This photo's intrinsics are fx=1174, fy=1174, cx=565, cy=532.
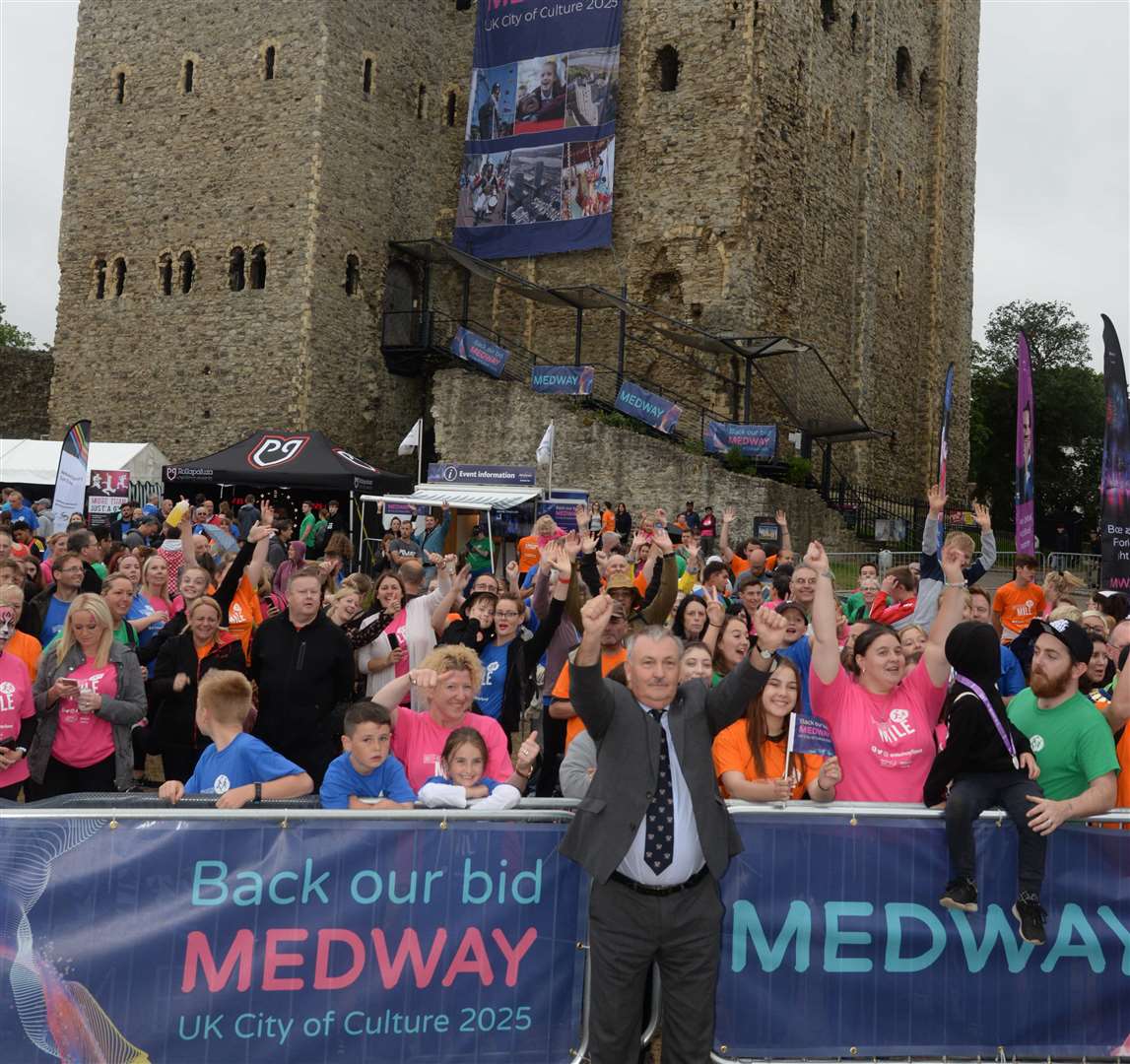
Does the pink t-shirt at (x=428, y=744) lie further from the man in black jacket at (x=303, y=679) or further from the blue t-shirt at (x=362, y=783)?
the man in black jacket at (x=303, y=679)

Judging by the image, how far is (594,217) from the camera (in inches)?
1040

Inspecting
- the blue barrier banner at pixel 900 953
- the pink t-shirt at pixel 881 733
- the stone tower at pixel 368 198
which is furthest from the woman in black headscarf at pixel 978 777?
the stone tower at pixel 368 198

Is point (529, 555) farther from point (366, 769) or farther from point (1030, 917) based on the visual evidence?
point (1030, 917)

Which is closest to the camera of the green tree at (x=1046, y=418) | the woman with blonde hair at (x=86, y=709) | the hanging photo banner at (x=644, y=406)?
the woman with blonde hair at (x=86, y=709)

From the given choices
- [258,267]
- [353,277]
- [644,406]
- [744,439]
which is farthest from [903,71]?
[258,267]

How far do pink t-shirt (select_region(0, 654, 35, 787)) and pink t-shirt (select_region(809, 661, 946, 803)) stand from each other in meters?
3.50

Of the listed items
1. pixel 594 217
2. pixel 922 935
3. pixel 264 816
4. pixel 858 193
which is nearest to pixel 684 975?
pixel 922 935

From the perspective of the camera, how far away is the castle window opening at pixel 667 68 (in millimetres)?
26250

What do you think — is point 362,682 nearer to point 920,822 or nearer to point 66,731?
point 66,731

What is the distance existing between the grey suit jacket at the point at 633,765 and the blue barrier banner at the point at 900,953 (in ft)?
1.42

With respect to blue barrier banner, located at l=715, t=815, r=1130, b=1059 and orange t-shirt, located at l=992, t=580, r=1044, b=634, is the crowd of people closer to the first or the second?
blue barrier banner, located at l=715, t=815, r=1130, b=1059

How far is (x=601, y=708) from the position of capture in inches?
155

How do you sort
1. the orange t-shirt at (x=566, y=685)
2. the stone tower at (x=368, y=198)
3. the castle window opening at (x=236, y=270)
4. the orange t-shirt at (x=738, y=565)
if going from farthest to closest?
the castle window opening at (x=236, y=270), the stone tower at (x=368, y=198), the orange t-shirt at (x=738, y=565), the orange t-shirt at (x=566, y=685)

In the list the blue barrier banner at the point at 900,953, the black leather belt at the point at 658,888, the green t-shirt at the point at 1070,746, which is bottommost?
the blue barrier banner at the point at 900,953
